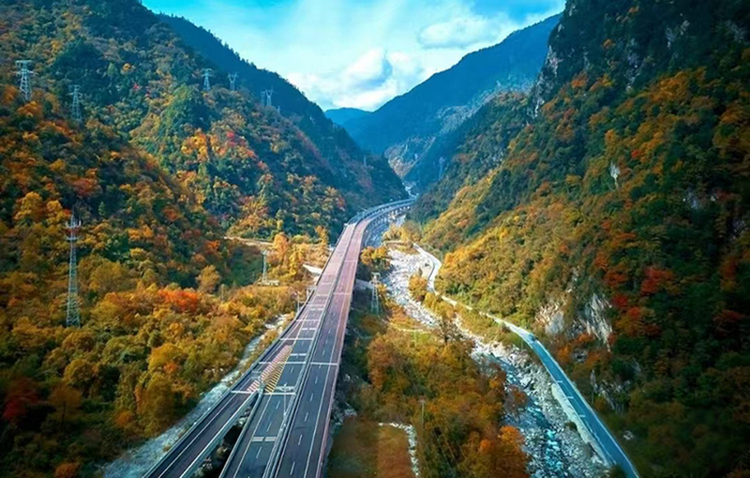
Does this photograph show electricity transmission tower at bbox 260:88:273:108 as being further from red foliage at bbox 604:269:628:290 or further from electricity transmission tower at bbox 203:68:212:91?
red foliage at bbox 604:269:628:290

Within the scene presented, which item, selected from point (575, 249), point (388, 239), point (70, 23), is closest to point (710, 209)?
point (575, 249)

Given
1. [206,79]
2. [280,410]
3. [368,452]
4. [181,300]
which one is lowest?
[368,452]

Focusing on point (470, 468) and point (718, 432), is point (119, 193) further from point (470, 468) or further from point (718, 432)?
point (718, 432)

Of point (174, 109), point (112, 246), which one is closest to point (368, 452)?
point (112, 246)

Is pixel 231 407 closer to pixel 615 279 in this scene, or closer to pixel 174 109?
pixel 615 279

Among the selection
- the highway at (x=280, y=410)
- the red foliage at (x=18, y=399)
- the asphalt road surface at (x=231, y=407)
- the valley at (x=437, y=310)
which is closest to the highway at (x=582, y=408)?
the valley at (x=437, y=310)

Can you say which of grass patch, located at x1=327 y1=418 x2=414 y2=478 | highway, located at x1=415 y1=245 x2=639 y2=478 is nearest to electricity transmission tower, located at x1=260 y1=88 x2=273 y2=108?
highway, located at x1=415 y1=245 x2=639 y2=478
